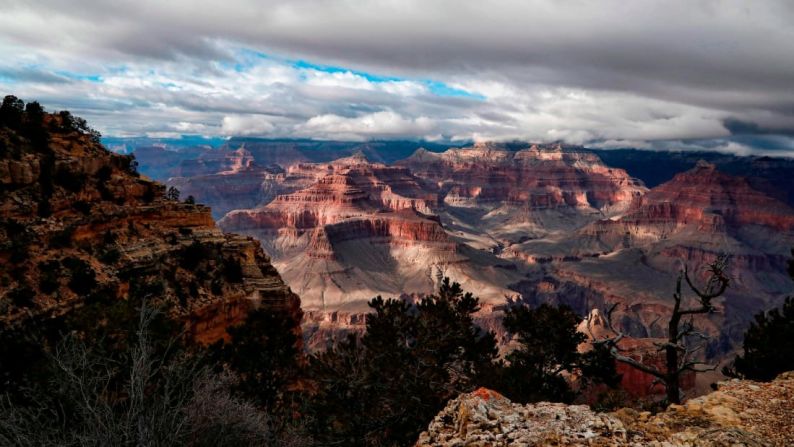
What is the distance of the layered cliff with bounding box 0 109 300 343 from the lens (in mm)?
26516

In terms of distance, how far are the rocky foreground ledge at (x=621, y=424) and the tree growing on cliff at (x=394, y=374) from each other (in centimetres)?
649

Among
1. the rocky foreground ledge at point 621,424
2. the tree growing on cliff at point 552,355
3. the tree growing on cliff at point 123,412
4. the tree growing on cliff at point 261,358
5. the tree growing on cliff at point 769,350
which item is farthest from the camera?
the tree growing on cliff at point 552,355

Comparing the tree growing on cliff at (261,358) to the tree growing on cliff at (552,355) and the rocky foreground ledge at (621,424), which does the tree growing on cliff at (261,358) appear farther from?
the rocky foreground ledge at (621,424)

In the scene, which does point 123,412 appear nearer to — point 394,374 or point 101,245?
point 394,374

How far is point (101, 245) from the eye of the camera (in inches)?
1233

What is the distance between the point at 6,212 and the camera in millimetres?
27328

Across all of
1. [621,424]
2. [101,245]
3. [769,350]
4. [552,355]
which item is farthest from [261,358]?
[769,350]

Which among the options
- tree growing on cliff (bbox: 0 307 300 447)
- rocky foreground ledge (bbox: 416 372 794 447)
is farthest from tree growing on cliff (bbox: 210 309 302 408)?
rocky foreground ledge (bbox: 416 372 794 447)

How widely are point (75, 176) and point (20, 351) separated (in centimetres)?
1754

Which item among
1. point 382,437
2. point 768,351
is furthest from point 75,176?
point 768,351

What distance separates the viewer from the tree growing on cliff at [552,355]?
86.2 ft

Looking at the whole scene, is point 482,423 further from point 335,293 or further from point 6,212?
point 335,293

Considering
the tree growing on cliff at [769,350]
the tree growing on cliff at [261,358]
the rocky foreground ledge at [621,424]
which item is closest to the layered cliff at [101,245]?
the tree growing on cliff at [261,358]

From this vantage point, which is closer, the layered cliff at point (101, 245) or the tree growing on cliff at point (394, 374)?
the tree growing on cliff at point (394, 374)
